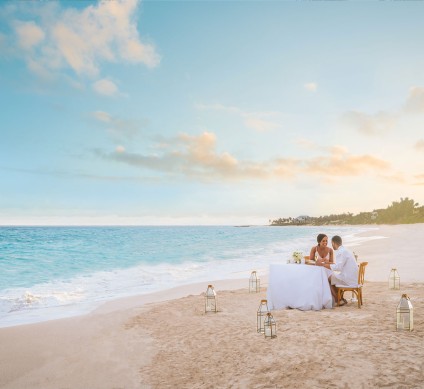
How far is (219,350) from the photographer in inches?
239

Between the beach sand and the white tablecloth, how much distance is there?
1.22 ft

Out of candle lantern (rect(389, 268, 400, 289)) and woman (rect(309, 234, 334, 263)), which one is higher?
woman (rect(309, 234, 334, 263))

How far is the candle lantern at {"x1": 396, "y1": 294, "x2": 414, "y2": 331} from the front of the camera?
243 inches

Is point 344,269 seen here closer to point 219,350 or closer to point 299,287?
point 299,287

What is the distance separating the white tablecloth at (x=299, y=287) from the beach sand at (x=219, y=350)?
373mm

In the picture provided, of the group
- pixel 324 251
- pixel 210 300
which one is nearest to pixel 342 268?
pixel 324 251

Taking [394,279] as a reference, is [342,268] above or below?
above

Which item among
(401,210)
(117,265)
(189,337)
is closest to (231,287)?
(189,337)

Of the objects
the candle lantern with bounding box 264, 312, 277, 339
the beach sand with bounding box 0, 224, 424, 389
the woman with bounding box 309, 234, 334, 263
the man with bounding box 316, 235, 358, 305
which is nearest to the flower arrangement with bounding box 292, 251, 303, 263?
the woman with bounding box 309, 234, 334, 263

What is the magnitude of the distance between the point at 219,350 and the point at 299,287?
9.97ft

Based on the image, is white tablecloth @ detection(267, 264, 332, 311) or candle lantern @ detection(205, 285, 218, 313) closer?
white tablecloth @ detection(267, 264, 332, 311)

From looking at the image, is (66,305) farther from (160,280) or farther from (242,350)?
A: (242,350)

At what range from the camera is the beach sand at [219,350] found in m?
4.84

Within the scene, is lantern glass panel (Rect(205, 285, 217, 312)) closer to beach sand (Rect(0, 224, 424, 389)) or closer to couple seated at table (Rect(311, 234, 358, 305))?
beach sand (Rect(0, 224, 424, 389))
